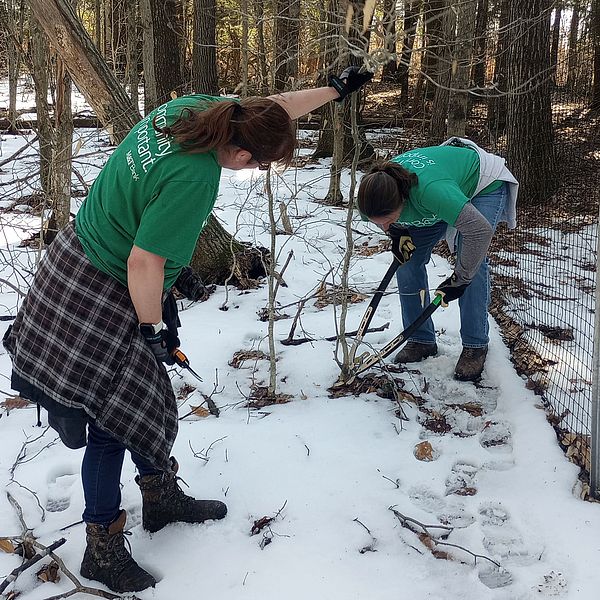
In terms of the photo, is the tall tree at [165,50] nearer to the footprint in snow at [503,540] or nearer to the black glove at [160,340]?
the black glove at [160,340]

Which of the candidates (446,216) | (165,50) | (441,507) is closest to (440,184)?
(446,216)

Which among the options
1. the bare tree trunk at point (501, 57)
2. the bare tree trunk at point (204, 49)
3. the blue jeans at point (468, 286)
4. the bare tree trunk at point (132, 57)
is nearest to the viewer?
the blue jeans at point (468, 286)

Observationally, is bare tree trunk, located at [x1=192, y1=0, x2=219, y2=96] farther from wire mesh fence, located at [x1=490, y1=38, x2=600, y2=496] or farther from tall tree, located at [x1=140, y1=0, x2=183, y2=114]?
wire mesh fence, located at [x1=490, y1=38, x2=600, y2=496]

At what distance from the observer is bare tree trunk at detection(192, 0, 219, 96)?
1002cm

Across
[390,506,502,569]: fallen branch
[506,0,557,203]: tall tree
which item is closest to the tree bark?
[390,506,502,569]: fallen branch

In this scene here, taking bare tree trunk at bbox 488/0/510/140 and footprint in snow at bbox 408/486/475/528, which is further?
bare tree trunk at bbox 488/0/510/140

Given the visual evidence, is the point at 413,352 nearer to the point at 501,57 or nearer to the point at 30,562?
the point at 30,562

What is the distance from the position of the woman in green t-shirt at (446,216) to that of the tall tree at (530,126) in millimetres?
3822

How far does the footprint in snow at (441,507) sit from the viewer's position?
97.7 inches

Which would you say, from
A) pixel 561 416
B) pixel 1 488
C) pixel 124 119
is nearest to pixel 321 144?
pixel 124 119

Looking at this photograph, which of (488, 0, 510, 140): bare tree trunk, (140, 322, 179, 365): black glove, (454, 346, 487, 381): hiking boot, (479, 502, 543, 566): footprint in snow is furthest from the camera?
(488, 0, 510, 140): bare tree trunk

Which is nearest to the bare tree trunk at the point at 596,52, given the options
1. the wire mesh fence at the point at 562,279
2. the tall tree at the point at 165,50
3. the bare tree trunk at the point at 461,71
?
the wire mesh fence at the point at 562,279

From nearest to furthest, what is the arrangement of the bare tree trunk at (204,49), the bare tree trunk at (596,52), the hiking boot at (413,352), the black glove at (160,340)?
the black glove at (160,340) → the hiking boot at (413,352) → the bare tree trunk at (596,52) → the bare tree trunk at (204,49)

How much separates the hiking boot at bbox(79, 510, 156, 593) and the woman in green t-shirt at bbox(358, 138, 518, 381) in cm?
181
